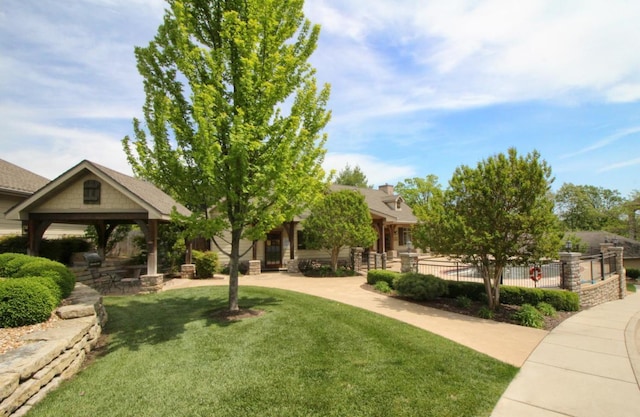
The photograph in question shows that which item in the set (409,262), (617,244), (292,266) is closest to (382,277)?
(409,262)

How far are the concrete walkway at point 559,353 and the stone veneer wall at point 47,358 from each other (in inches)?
235

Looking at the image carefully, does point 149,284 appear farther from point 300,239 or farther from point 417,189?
point 417,189

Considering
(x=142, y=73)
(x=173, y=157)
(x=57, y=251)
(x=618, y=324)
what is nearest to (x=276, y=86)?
(x=173, y=157)

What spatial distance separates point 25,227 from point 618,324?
2309cm

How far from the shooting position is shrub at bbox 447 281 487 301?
1141 cm

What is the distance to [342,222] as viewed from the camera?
55.8 ft

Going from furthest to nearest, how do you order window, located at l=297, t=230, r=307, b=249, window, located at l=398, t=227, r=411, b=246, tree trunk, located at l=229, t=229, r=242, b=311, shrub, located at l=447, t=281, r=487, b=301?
window, located at l=398, t=227, r=411, b=246 → window, located at l=297, t=230, r=307, b=249 → shrub, located at l=447, t=281, r=487, b=301 → tree trunk, located at l=229, t=229, r=242, b=311

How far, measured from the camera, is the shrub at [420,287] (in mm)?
11166

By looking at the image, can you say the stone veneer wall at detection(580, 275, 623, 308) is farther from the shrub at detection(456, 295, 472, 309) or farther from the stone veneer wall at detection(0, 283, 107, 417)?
the stone veneer wall at detection(0, 283, 107, 417)

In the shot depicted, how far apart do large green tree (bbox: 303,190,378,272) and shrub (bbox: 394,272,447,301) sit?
17.7 feet

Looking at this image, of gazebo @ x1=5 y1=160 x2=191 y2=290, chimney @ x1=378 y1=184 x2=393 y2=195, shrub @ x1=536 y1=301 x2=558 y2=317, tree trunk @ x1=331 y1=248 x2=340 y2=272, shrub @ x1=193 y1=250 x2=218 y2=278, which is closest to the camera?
shrub @ x1=536 y1=301 x2=558 y2=317

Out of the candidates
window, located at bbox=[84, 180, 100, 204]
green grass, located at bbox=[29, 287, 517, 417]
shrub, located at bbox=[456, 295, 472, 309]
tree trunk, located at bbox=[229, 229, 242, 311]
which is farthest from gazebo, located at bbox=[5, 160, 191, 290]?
shrub, located at bbox=[456, 295, 472, 309]

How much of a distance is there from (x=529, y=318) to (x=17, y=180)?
22.5m

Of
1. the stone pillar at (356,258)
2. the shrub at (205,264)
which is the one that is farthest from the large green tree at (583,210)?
the shrub at (205,264)
